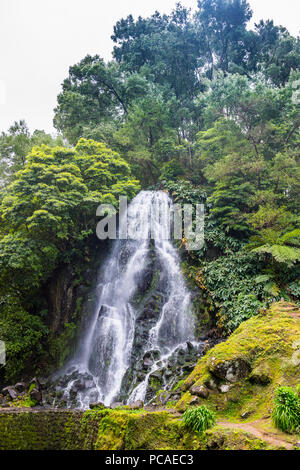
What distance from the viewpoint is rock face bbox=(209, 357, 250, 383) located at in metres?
4.37

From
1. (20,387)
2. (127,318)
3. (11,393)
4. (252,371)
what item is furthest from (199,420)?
(20,387)

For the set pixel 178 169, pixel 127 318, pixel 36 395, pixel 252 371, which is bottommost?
pixel 36 395

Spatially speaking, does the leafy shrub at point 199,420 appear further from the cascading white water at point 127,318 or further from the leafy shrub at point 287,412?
the cascading white water at point 127,318

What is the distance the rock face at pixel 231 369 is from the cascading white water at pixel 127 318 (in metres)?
3.72

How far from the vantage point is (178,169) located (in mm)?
18656

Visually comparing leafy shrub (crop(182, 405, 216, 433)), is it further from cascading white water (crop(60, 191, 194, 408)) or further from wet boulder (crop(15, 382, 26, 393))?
wet boulder (crop(15, 382, 26, 393))

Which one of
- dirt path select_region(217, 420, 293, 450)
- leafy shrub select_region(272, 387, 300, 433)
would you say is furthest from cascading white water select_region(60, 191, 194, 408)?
leafy shrub select_region(272, 387, 300, 433)

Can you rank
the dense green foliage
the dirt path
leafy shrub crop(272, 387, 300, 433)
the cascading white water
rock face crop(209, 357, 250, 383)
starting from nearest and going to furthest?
the dirt path < leafy shrub crop(272, 387, 300, 433) < rock face crop(209, 357, 250, 383) < the cascading white water < the dense green foliage

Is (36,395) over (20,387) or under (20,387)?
over

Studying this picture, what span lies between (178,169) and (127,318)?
12179 mm

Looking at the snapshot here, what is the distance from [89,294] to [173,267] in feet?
13.0

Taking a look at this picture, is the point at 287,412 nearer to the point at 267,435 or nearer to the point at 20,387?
the point at 267,435

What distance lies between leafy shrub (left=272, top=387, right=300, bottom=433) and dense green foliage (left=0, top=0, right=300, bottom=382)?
5078mm

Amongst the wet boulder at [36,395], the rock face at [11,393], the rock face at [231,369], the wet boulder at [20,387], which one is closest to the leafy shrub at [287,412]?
the rock face at [231,369]
